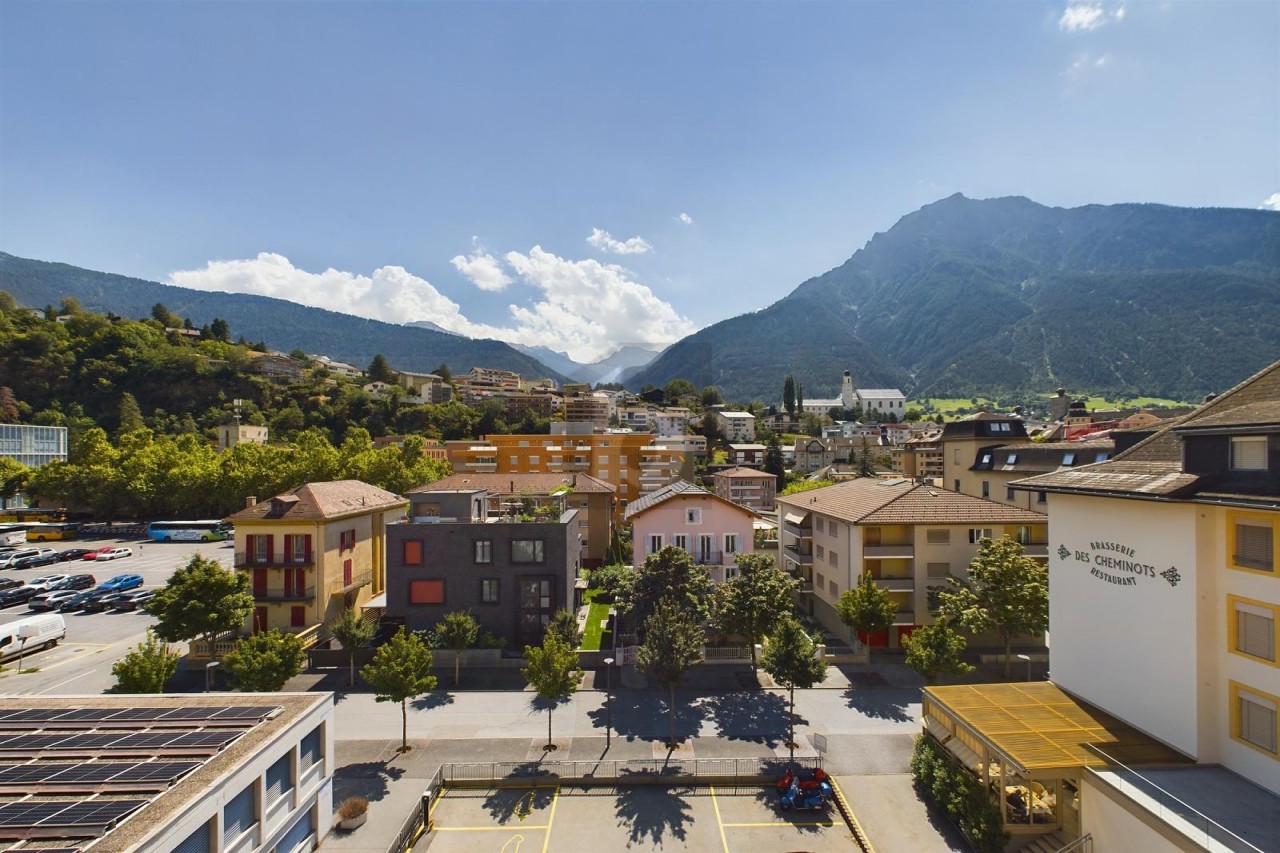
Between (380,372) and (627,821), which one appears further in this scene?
(380,372)

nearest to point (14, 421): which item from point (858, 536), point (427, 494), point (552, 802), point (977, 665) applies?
point (427, 494)

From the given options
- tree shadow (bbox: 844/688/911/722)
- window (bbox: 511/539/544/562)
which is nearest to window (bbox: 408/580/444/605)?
window (bbox: 511/539/544/562)

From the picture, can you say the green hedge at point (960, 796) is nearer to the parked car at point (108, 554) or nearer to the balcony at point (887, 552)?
the balcony at point (887, 552)

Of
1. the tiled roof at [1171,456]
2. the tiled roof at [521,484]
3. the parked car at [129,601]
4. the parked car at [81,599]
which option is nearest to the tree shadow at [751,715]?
the tiled roof at [1171,456]

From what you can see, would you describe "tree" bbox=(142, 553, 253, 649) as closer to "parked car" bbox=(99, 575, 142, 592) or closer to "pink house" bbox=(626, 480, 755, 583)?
"parked car" bbox=(99, 575, 142, 592)

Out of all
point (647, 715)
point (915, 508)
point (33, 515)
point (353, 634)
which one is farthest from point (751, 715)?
point (33, 515)

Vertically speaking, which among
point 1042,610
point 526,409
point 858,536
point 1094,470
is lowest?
point 1042,610

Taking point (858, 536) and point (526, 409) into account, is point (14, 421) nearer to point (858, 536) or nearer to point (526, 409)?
point (526, 409)

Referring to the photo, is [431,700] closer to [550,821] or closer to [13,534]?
[550,821]
